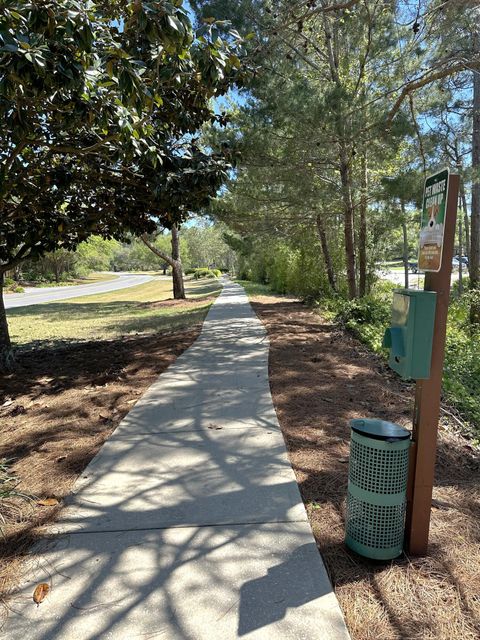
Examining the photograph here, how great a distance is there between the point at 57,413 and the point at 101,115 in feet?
10.6

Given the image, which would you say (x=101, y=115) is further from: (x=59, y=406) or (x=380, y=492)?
(x=380, y=492)

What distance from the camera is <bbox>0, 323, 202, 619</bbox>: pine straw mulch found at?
306 cm

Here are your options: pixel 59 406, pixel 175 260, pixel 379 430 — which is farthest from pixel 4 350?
pixel 175 260

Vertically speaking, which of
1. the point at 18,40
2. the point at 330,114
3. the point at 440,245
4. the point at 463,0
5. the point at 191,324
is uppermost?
the point at 463,0

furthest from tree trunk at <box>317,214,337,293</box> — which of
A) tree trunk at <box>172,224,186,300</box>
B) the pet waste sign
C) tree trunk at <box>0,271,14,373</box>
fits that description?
the pet waste sign

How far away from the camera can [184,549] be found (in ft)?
8.80

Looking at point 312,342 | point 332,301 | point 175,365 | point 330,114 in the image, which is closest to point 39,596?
point 175,365

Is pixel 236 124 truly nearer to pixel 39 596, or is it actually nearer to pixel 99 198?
Result: pixel 99 198

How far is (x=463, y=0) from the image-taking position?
6.99m

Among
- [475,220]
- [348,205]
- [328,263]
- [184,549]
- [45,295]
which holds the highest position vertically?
[348,205]

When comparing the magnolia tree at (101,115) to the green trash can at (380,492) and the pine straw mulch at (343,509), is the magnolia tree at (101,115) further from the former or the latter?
the pine straw mulch at (343,509)

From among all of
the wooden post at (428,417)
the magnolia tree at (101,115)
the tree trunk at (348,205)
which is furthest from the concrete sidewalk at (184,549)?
the tree trunk at (348,205)

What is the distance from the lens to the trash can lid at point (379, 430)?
2559 millimetres

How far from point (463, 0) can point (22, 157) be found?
23.1ft
